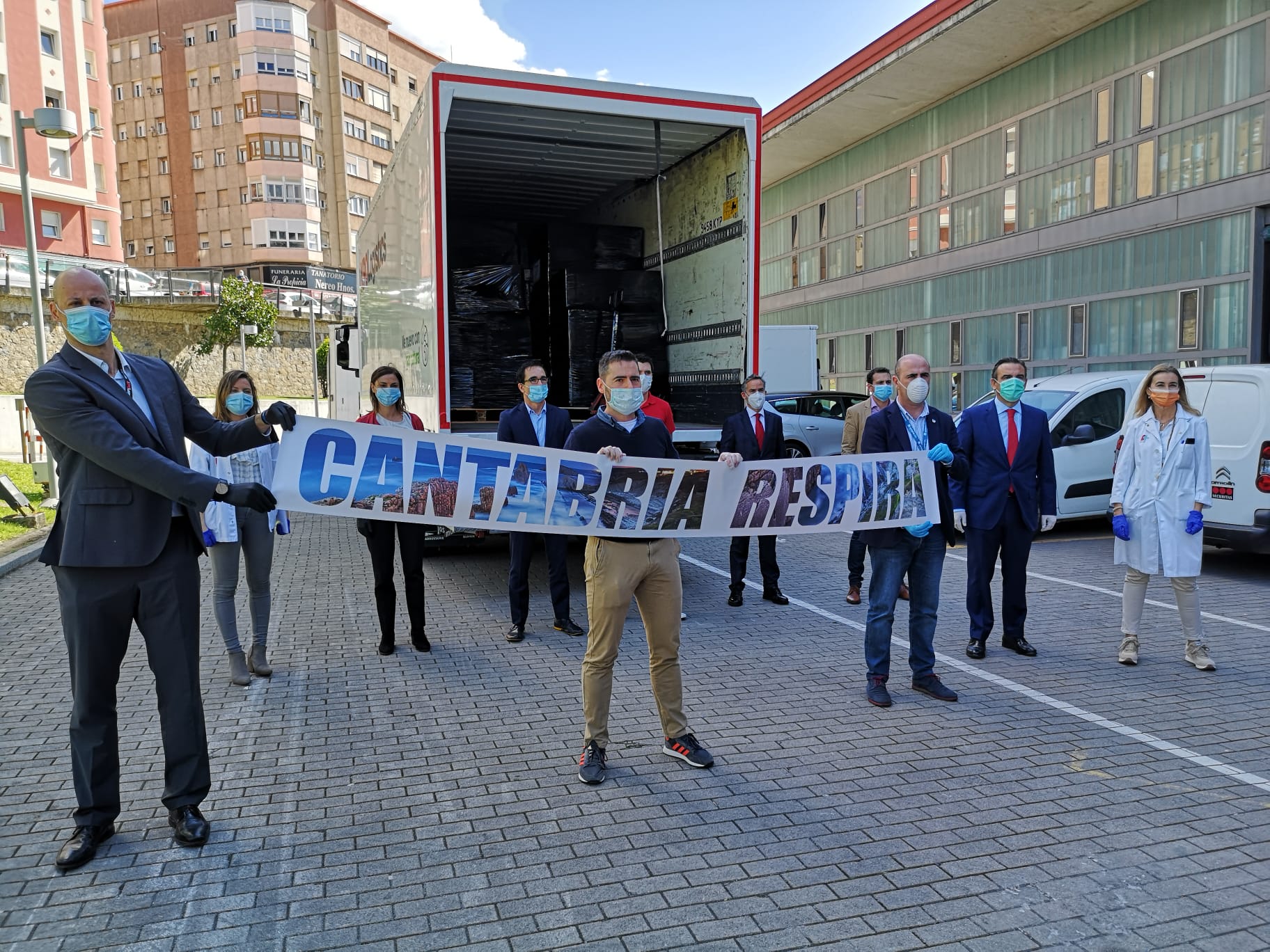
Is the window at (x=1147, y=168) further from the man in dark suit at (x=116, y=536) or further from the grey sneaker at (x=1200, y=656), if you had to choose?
the man in dark suit at (x=116, y=536)

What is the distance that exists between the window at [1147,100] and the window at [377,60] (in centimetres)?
6474

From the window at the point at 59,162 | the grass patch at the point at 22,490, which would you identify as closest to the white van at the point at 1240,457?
the grass patch at the point at 22,490

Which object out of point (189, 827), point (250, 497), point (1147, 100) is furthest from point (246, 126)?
point (189, 827)

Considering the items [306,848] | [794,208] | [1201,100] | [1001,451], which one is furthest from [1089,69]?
[306,848]

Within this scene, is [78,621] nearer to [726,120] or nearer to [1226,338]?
[726,120]

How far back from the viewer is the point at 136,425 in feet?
11.9

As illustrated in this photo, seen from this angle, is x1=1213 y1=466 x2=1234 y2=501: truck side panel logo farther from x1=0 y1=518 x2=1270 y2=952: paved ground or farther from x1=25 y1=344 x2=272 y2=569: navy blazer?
x1=25 y1=344 x2=272 y2=569: navy blazer

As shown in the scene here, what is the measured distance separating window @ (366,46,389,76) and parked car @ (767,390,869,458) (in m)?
65.5

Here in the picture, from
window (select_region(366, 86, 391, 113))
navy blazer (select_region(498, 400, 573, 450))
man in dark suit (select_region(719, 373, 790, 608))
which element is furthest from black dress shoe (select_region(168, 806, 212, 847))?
window (select_region(366, 86, 391, 113))

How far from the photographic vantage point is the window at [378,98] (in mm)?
70438

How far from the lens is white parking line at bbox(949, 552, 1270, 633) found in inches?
278

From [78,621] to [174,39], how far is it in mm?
78198

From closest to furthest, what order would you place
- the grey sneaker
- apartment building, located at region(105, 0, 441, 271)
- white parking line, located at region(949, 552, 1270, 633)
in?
the grey sneaker, white parking line, located at region(949, 552, 1270, 633), apartment building, located at region(105, 0, 441, 271)

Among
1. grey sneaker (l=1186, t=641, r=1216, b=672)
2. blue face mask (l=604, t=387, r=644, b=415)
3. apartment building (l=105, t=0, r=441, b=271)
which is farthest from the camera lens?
apartment building (l=105, t=0, r=441, b=271)
